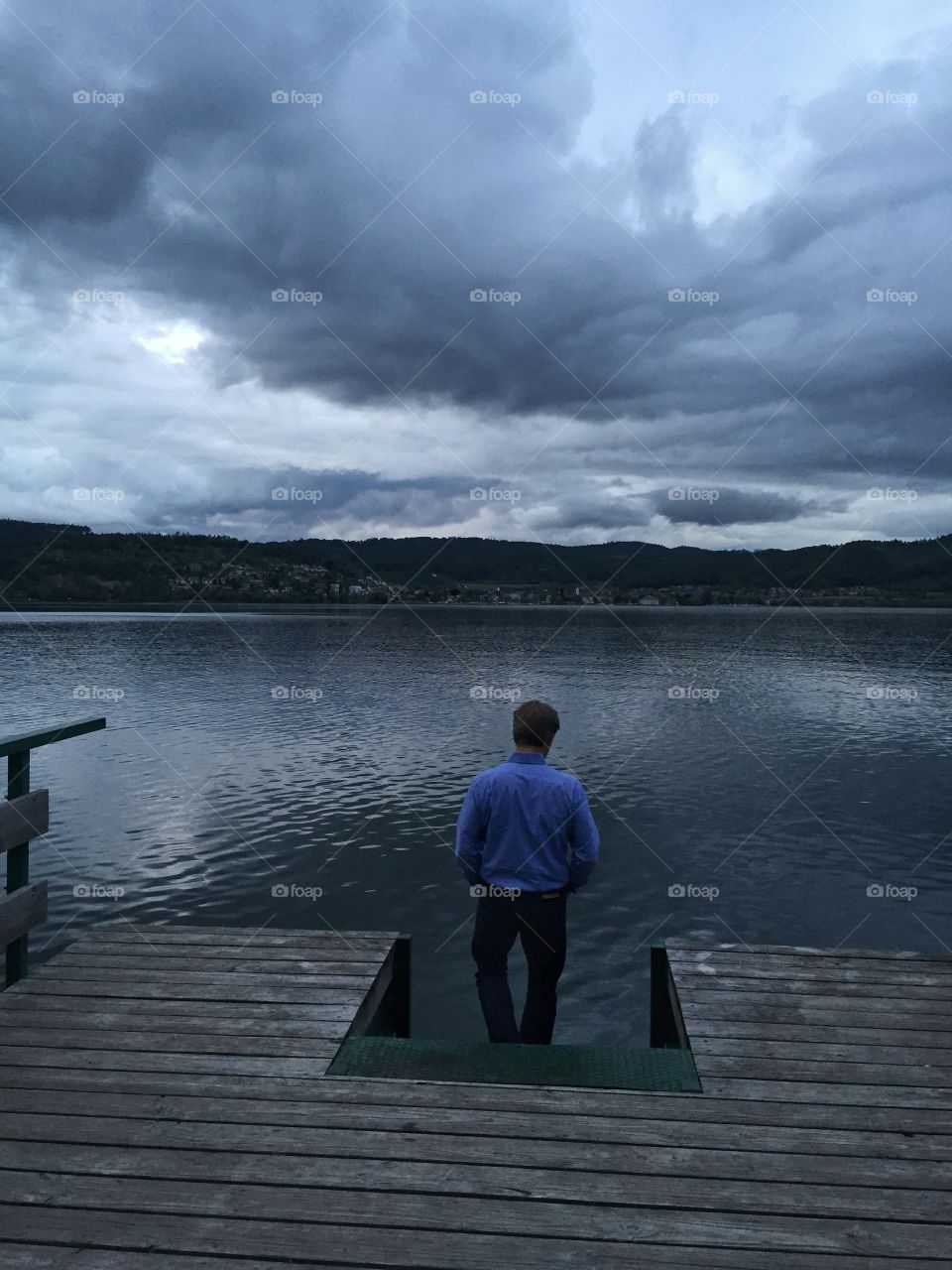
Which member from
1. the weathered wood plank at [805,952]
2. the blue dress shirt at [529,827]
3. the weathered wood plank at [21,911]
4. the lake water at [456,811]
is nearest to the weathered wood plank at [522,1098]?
the weathered wood plank at [21,911]

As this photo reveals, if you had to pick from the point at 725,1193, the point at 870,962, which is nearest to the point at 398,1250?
the point at 725,1193

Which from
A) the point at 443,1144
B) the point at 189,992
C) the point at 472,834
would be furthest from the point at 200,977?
the point at 443,1144

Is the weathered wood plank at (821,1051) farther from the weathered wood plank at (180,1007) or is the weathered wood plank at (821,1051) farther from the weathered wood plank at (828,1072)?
the weathered wood plank at (180,1007)

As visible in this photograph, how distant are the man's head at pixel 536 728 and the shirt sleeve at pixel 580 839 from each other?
0.35 m

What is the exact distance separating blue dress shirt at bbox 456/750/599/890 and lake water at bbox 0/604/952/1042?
166 inches

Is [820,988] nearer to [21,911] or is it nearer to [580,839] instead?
[580,839]

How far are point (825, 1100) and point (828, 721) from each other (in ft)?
116

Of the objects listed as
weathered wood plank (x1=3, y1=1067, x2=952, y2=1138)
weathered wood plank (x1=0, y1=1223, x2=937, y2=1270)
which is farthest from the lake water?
weathered wood plank (x1=0, y1=1223, x2=937, y2=1270)

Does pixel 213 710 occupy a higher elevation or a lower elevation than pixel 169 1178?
lower

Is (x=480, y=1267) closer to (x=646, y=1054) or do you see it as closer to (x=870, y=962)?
(x=646, y=1054)

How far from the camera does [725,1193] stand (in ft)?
11.2

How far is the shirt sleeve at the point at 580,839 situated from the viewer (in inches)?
218

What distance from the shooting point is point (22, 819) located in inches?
225

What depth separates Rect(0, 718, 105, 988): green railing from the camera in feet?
18.2
